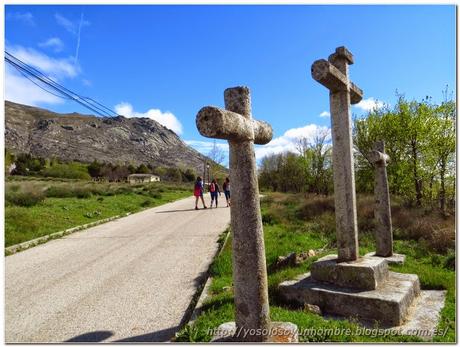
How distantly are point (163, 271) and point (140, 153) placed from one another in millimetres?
177307

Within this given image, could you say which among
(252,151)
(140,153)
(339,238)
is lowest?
(339,238)

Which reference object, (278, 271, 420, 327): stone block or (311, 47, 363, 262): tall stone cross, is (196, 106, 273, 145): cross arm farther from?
(278, 271, 420, 327): stone block

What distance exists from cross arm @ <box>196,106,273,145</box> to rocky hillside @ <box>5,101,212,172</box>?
121 metres

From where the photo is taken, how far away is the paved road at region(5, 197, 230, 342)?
14.5 feet

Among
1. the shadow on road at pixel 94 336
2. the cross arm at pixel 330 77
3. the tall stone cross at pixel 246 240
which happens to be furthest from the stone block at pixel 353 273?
the shadow on road at pixel 94 336

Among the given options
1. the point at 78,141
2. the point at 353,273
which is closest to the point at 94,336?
the point at 353,273

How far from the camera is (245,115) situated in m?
3.37

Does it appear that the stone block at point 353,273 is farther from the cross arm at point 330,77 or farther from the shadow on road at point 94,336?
the shadow on road at point 94,336

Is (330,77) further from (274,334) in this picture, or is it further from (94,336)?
(94,336)

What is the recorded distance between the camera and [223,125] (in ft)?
9.36

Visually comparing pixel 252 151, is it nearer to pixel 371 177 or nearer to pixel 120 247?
pixel 120 247

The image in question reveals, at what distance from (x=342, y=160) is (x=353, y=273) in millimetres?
1594

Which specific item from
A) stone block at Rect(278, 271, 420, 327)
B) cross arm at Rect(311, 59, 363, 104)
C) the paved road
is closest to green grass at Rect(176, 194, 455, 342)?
stone block at Rect(278, 271, 420, 327)

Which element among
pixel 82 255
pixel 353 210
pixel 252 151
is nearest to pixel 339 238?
pixel 353 210
